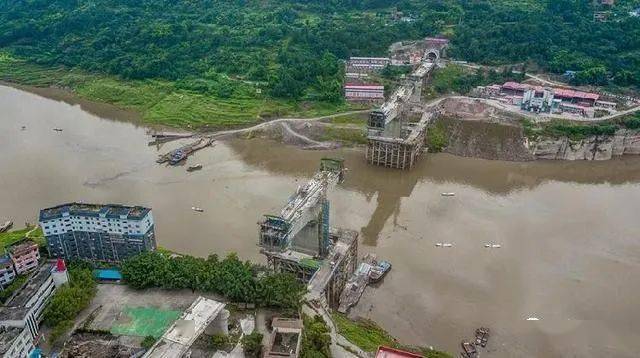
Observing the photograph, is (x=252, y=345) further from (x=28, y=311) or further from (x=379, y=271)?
(x=379, y=271)

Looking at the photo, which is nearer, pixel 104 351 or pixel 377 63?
pixel 104 351

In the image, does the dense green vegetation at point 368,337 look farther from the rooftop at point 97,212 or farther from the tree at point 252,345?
the rooftop at point 97,212

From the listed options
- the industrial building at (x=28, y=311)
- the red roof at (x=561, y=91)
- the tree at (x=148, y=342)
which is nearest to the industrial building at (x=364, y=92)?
the red roof at (x=561, y=91)

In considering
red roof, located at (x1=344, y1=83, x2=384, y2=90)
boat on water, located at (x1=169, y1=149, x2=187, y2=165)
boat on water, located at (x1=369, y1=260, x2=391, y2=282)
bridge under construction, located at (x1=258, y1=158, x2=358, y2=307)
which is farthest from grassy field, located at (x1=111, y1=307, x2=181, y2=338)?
red roof, located at (x1=344, y1=83, x2=384, y2=90)

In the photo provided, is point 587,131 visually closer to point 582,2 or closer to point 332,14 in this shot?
point 582,2

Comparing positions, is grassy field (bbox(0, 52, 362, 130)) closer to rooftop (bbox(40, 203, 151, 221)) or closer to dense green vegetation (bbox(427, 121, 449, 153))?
dense green vegetation (bbox(427, 121, 449, 153))

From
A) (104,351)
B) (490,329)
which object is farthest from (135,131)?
(490,329)

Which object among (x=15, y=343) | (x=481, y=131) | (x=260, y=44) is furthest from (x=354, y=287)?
(x=260, y=44)
